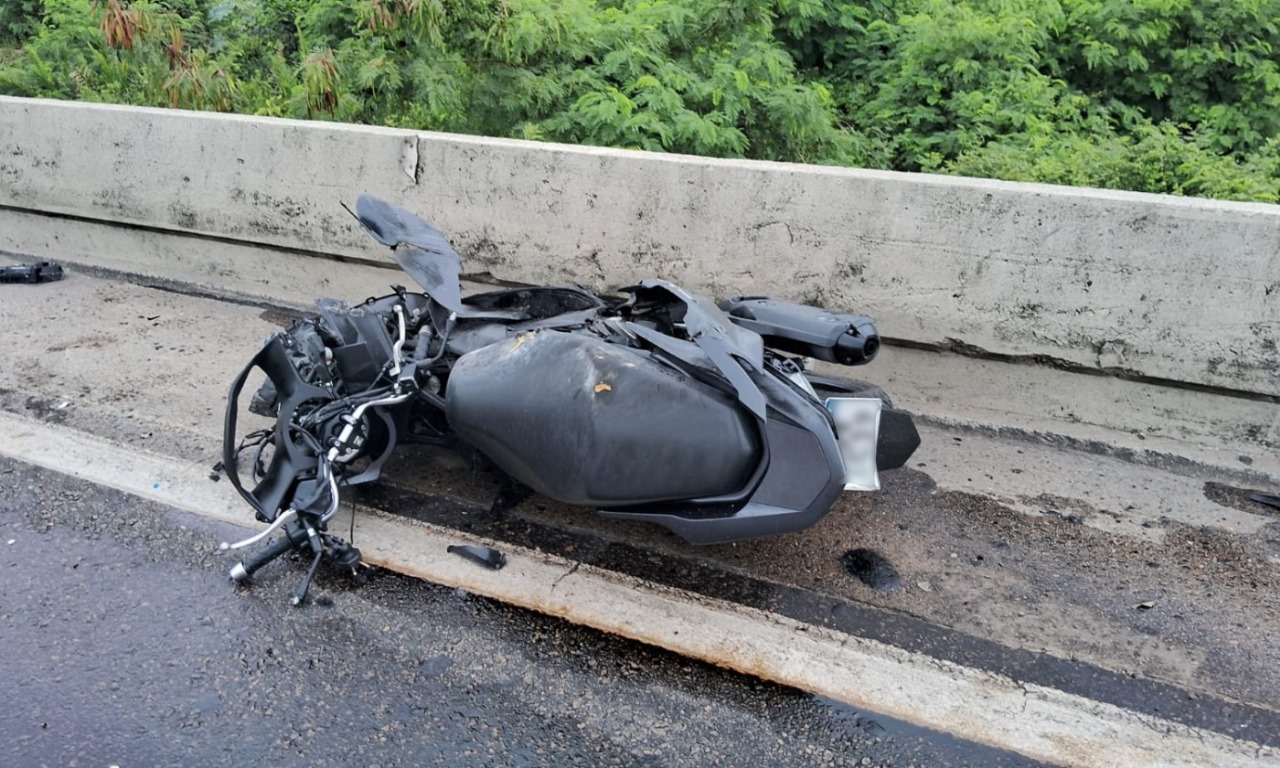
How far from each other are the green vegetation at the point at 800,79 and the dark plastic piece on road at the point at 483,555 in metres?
3.17

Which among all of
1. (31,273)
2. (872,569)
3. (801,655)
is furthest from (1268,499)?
(31,273)

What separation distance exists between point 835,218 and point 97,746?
343cm

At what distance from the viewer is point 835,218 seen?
439cm

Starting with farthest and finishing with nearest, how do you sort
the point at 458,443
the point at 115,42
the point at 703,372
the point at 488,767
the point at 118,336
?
the point at 115,42 < the point at 118,336 < the point at 458,443 < the point at 703,372 < the point at 488,767

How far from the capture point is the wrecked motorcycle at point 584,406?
3.07 metres

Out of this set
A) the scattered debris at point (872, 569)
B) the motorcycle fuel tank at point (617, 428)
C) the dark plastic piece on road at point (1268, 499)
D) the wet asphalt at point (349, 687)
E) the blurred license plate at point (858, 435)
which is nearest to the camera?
the wet asphalt at point (349, 687)

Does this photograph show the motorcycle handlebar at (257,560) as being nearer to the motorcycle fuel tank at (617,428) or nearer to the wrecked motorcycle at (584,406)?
the wrecked motorcycle at (584,406)

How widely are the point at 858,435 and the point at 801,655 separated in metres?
0.75

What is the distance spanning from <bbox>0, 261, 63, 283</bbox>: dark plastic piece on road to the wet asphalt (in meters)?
3.30

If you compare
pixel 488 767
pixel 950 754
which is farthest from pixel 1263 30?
pixel 488 767

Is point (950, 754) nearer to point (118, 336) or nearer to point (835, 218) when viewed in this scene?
point (835, 218)

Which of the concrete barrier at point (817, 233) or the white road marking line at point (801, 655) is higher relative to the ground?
the concrete barrier at point (817, 233)

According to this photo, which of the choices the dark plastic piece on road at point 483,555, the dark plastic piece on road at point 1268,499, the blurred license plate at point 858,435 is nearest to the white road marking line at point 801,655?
the dark plastic piece on road at point 483,555

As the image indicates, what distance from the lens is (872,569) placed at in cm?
347
